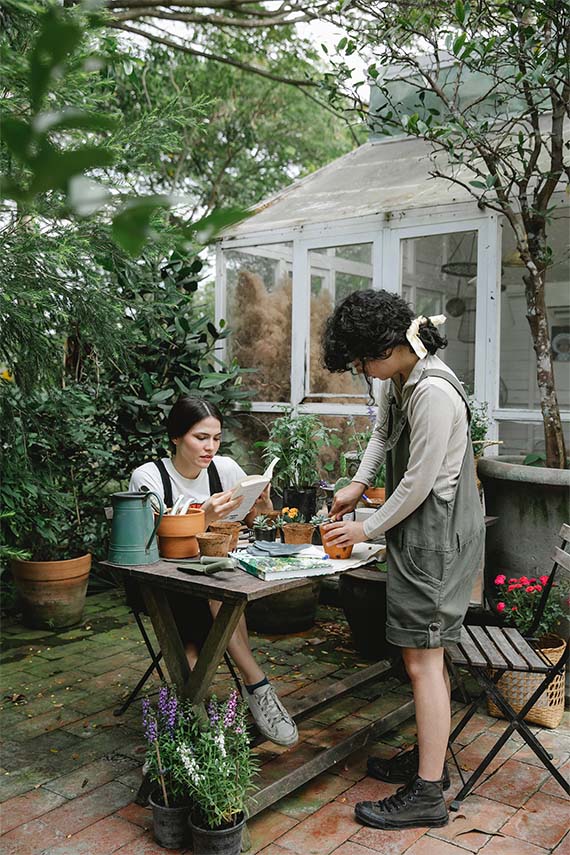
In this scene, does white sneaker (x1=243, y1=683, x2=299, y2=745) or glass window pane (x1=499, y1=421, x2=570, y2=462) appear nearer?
white sneaker (x1=243, y1=683, x2=299, y2=745)

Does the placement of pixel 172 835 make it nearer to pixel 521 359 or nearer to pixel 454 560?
pixel 454 560

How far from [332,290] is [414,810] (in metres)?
3.84

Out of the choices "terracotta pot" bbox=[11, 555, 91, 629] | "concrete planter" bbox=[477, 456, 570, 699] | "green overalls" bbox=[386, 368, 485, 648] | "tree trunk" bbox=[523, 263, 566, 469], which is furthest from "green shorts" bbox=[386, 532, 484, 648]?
"terracotta pot" bbox=[11, 555, 91, 629]

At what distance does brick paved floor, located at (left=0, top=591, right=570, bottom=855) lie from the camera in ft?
8.21

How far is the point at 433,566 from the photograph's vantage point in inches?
101

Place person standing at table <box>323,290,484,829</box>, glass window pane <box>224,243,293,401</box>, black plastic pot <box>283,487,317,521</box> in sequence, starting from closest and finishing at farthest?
person standing at table <box>323,290,484,829</box> → black plastic pot <box>283,487,317,521</box> → glass window pane <box>224,243,293,401</box>

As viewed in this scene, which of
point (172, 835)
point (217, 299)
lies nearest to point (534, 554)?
point (172, 835)

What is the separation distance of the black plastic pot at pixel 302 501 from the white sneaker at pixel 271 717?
2.98 feet

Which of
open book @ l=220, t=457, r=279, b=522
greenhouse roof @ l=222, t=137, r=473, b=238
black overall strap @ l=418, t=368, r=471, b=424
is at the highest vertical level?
greenhouse roof @ l=222, t=137, r=473, b=238

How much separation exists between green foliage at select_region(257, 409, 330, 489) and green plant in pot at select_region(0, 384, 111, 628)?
1117 mm

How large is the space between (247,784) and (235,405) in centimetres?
386

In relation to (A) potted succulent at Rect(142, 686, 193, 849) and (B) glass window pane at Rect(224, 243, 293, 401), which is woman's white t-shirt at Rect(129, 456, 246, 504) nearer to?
(A) potted succulent at Rect(142, 686, 193, 849)

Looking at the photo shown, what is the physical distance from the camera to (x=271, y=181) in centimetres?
1298

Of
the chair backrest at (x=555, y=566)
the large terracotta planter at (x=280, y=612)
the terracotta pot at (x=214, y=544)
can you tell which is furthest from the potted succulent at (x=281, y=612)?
the terracotta pot at (x=214, y=544)
